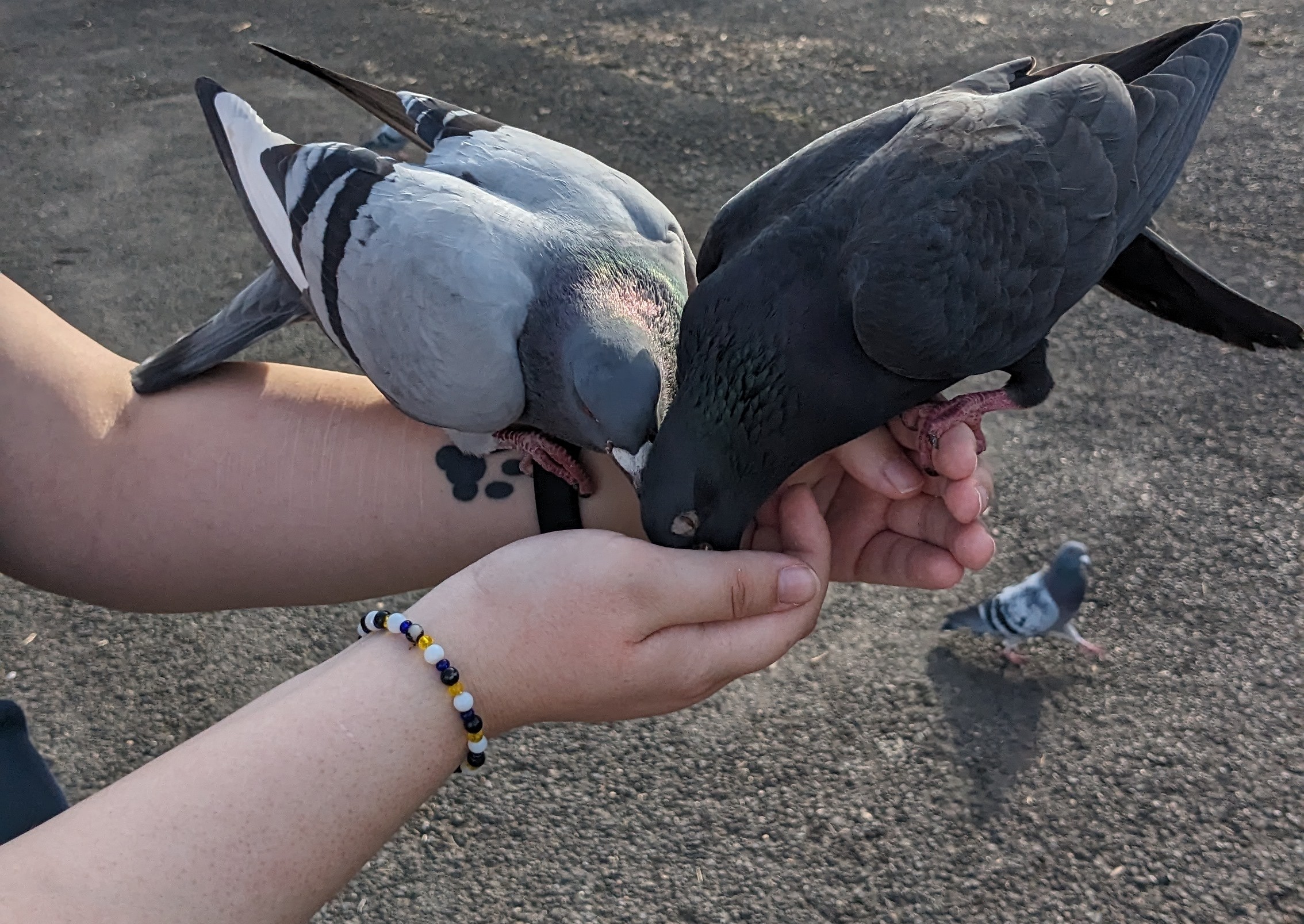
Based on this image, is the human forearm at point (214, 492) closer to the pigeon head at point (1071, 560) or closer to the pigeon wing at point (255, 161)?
the pigeon wing at point (255, 161)

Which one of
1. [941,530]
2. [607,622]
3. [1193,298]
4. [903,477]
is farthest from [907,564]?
[1193,298]

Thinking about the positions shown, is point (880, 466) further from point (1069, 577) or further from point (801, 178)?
point (1069, 577)

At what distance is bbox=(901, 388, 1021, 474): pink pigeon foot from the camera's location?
2275 millimetres

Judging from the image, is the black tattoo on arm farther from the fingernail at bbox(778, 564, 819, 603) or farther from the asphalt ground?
the asphalt ground

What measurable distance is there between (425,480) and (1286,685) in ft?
8.62

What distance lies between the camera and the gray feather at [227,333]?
232 centimetres

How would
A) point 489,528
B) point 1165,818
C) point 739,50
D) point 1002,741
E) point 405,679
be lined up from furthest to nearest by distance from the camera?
1. point 739,50
2. point 1002,741
3. point 1165,818
4. point 489,528
5. point 405,679

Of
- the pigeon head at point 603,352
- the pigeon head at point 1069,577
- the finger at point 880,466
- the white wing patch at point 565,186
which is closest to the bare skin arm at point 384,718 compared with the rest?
the finger at point 880,466

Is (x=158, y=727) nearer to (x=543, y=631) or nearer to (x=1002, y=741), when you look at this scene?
(x=543, y=631)

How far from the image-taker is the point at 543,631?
5.32 feet

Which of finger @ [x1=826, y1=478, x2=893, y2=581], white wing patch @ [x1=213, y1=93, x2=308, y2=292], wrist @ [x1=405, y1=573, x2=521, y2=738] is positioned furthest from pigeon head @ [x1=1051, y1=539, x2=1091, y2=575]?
white wing patch @ [x1=213, y1=93, x2=308, y2=292]

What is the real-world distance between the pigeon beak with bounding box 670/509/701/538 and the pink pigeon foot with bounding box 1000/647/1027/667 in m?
1.73

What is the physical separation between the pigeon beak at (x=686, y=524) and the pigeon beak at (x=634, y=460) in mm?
168

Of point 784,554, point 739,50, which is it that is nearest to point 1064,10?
point 739,50
